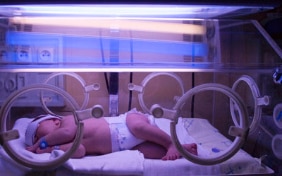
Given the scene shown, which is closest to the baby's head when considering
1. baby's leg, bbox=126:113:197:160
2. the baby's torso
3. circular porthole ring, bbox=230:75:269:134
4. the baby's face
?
the baby's face

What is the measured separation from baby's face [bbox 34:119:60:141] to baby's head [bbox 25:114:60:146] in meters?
0.01

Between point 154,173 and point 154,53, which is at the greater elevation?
point 154,53

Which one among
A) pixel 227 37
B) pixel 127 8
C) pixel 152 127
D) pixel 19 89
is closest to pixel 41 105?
pixel 19 89

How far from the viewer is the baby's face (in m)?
1.11

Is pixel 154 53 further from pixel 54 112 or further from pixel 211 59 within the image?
pixel 54 112

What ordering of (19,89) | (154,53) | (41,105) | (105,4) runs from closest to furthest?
(105,4)
(19,89)
(154,53)
(41,105)

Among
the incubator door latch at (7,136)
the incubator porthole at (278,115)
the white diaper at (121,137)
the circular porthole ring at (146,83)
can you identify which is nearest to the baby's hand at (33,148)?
the incubator door latch at (7,136)

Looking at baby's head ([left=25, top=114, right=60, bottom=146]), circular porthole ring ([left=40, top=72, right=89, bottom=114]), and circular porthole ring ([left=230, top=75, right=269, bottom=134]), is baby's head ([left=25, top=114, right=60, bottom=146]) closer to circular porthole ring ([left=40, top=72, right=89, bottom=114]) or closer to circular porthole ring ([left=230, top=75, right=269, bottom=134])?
circular porthole ring ([left=40, top=72, right=89, bottom=114])

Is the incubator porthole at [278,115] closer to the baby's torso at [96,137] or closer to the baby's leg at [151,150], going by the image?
the baby's leg at [151,150]

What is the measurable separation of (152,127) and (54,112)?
347 millimetres

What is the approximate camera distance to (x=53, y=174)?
2.89ft

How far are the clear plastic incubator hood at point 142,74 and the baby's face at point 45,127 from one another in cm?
4

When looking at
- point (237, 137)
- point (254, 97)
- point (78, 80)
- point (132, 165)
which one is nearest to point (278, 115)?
point (254, 97)

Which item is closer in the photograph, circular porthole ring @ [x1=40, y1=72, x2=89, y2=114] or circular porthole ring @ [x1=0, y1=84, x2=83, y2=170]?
circular porthole ring @ [x1=0, y1=84, x2=83, y2=170]
